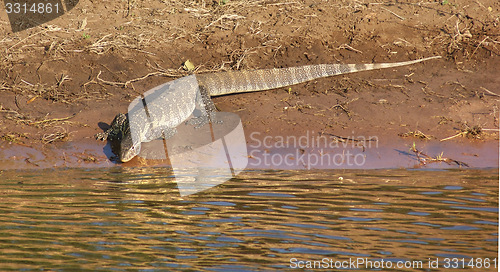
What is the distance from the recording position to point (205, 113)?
7.98 m

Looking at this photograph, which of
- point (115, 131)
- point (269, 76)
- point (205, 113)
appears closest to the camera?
point (115, 131)

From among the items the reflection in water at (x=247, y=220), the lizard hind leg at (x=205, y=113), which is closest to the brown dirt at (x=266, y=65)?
the lizard hind leg at (x=205, y=113)

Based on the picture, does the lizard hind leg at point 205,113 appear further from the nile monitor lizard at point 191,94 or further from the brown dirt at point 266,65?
the brown dirt at point 266,65

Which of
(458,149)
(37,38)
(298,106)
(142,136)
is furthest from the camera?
(37,38)

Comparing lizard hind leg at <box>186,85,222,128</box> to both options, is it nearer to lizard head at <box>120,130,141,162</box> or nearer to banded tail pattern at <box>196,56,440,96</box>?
banded tail pattern at <box>196,56,440,96</box>

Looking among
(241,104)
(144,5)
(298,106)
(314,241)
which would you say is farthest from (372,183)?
(144,5)

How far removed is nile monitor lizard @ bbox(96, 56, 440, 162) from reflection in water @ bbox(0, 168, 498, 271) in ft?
4.15

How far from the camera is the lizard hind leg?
779 centimetres

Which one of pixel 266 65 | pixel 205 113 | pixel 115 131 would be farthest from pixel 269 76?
pixel 115 131

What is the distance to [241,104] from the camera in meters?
8.30

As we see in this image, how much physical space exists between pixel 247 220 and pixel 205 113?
356 centimetres

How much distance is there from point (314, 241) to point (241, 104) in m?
4.36

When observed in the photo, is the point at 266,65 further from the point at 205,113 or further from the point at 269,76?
the point at 205,113

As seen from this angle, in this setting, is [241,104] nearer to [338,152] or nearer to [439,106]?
[338,152]
